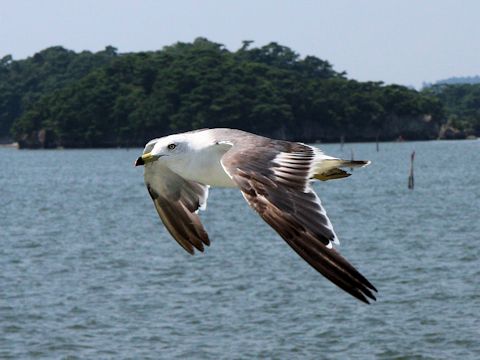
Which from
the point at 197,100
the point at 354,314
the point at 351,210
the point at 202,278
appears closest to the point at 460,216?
the point at 351,210

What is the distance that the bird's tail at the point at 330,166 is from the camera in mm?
9867

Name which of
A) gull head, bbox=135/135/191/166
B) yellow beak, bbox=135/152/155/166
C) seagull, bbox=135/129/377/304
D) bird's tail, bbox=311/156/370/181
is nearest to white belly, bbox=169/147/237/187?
seagull, bbox=135/129/377/304

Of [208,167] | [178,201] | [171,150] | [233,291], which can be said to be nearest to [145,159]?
[171,150]

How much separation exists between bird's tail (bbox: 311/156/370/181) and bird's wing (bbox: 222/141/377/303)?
0.08 m

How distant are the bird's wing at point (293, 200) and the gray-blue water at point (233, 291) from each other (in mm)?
20405

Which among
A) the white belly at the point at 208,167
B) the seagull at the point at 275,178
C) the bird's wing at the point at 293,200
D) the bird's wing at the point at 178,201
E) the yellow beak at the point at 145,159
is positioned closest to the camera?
the bird's wing at the point at 293,200

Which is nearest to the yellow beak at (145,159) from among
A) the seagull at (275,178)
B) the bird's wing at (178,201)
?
the seagull at (275,178)

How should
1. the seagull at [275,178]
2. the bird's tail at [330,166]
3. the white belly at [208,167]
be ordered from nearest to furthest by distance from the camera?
the seagull at [275,178] < the bird's tail at [330,166] < the white belly at [208,167]

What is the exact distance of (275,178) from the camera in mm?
9547

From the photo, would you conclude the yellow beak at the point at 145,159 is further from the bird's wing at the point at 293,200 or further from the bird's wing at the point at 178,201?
the bird's wing at the point at 178,201

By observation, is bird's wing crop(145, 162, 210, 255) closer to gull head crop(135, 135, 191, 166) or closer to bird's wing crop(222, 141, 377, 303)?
gull head crop(135, 135, 191, 166)

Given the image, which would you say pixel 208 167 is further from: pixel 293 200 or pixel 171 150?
pixel 293 200

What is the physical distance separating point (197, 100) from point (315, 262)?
7323 inches

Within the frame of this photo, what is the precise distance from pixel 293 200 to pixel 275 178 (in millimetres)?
503
